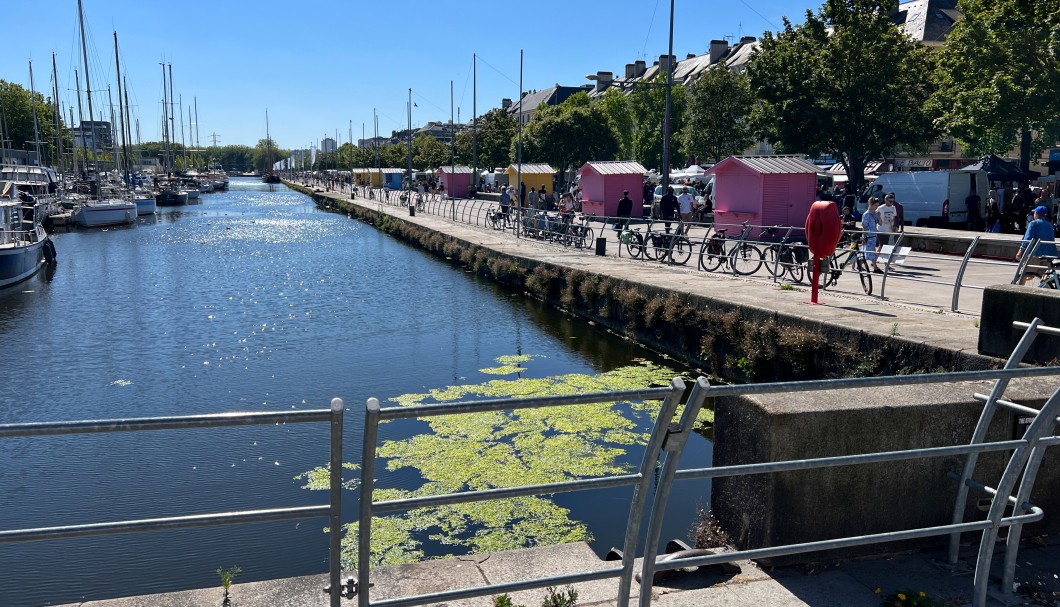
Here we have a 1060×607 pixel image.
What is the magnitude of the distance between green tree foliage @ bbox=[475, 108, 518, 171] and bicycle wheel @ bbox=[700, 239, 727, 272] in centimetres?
5761

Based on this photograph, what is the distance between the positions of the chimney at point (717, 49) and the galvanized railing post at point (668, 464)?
303 ft

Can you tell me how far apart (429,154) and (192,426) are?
107m

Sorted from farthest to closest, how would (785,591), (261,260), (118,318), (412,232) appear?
(412,232) → (261,260) → (118,318) → (785,591)

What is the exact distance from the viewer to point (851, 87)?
1368 inches

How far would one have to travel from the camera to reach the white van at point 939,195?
96.5ft

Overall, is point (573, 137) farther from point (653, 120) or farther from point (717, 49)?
point (717, 49)

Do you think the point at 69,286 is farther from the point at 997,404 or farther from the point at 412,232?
the point at 997,404

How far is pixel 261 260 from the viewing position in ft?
113

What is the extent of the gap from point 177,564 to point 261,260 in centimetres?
2836

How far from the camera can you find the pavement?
4.16 m

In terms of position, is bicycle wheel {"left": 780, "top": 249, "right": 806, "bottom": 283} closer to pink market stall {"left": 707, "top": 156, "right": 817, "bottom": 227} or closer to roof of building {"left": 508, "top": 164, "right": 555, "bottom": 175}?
pink market stall {"left": 707, "top": 156, "right": 817, "bottom": 227}

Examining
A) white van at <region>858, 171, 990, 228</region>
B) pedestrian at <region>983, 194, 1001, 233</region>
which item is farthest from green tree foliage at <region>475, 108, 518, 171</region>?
pedestrian at <region>983, 194, 1001, 233</region>

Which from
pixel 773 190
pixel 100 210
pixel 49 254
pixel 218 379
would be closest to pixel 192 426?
pixel 218 379

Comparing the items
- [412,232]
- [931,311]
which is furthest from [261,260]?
[931,311]
